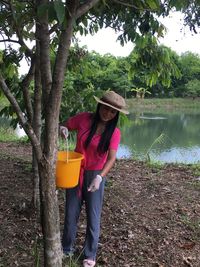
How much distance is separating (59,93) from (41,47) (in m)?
0.31

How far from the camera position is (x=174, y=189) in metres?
5.25

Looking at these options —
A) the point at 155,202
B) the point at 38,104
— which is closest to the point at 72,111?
the point at 38,104

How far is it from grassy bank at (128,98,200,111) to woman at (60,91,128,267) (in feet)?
129

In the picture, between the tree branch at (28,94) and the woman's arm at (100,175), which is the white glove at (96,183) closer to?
the woman's arm at (100,175)

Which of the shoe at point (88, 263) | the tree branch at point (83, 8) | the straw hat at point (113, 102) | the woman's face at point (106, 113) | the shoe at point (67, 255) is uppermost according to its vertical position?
the tree branch at point (83, 8)

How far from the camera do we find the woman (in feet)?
9.87

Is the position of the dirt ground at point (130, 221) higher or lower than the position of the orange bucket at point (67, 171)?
lower

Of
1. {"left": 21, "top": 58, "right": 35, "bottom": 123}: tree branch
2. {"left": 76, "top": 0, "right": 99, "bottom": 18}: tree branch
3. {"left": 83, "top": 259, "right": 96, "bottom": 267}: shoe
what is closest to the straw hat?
{"left": 76, "top": 0, "right": 99, "bottom": 18}: tree branch

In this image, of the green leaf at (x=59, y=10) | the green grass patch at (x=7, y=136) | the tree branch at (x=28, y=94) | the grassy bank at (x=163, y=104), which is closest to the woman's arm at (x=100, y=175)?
the tree branch at (x=28, y=94)

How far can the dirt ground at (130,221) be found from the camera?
130 inches

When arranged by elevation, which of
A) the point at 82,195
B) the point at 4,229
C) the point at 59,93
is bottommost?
the point at 4,229

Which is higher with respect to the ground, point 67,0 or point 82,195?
point 67,0

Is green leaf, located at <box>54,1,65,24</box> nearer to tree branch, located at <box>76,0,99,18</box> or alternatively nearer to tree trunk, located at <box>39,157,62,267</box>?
tree branch, located at <box>76,0,99,18</box>

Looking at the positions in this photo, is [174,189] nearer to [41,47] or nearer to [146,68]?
[146,68]
